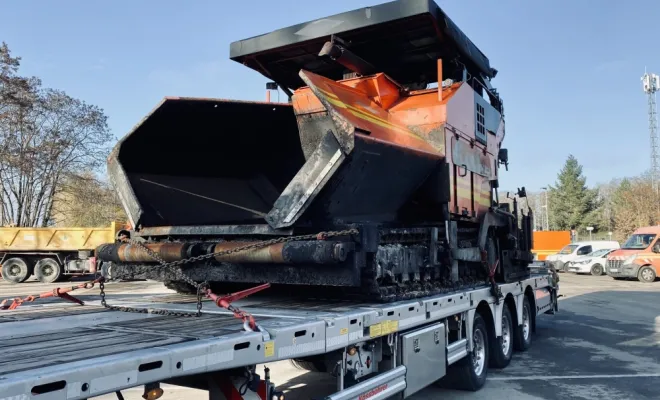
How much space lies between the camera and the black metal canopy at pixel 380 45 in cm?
598

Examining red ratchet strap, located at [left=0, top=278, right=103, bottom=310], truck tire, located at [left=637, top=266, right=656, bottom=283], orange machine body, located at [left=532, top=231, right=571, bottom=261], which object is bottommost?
truck tire, located at [left=637, top=266, right=656, bottom=283]

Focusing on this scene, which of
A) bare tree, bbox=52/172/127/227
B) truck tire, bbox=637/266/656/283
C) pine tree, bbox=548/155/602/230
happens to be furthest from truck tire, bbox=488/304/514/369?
pine tree, bbox=548/155/602/230

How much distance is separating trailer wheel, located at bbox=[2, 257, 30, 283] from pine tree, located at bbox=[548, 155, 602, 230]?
178 feet

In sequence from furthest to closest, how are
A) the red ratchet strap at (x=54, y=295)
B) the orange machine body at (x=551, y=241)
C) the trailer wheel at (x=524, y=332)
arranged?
the orange machine body at (x=551, y=241) → the trailer wheel at (x=524, y=332) → the red ratchet strap at (x=54, y=295)

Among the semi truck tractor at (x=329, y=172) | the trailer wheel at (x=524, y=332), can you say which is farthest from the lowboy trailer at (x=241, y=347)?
the trailer wheel at (x=524, y=332)

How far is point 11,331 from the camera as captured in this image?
360 centimetres

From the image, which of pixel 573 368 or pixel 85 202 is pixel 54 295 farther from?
pixel 85 202

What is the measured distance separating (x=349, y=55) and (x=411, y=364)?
3.56 meters

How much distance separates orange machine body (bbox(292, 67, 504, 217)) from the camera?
5.06m

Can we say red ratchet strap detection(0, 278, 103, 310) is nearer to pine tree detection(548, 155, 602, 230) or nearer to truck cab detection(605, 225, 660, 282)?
truck cab detection(605, 225, 660, 282)

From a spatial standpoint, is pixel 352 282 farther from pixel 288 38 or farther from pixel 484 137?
pixel 484 137

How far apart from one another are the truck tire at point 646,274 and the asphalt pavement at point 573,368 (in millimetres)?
10740

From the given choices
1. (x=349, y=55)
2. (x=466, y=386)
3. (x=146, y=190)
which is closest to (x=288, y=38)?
(x=349, y=55)

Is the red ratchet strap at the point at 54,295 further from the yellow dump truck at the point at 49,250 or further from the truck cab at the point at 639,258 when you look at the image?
the truck cab at the point at 639,258
